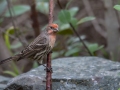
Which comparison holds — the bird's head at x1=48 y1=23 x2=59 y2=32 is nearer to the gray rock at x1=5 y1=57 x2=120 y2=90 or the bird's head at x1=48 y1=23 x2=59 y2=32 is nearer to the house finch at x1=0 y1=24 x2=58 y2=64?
the house finch at x1=0 y1=24 x2=58 y2=64

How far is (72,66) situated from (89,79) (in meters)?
0.78

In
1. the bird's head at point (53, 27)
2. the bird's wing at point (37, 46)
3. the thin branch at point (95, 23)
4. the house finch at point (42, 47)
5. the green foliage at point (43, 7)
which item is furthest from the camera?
the thin branch at point (95, 23)

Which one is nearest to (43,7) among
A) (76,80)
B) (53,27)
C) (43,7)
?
(43,7)

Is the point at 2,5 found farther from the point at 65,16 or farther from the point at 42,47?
the point at 42,47

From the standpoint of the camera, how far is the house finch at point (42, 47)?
495 centimetres

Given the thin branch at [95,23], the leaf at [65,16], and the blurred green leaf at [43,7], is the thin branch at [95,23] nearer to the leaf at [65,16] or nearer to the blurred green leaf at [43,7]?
the blurred green leaf at [43,7]

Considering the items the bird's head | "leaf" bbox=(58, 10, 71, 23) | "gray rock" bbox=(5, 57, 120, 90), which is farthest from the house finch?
"leaf" bbox=(58, 10, 71, 23)

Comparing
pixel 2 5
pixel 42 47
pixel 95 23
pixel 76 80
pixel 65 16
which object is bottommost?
pixel 76 80

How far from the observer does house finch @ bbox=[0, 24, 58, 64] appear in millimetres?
4950

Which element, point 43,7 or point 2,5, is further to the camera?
point 43,7

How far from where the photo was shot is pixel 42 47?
5.05 metres

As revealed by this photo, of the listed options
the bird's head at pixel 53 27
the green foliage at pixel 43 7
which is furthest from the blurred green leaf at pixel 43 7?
the bird's head at pixel 53 27

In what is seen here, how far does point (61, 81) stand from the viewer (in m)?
4.45

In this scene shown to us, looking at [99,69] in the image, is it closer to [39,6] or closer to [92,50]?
[92,50]
